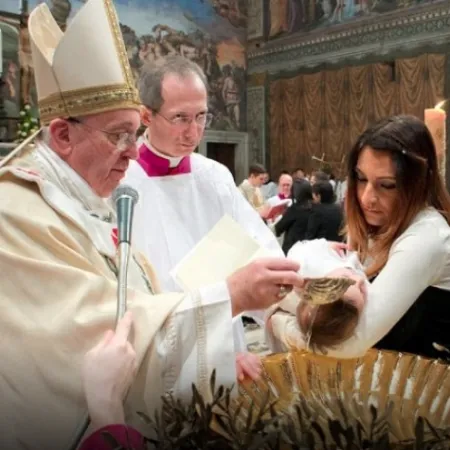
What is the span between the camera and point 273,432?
775 mm

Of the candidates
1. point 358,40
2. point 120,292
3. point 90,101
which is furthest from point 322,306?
point 358,40

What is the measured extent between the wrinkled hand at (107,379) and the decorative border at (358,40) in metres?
11.9

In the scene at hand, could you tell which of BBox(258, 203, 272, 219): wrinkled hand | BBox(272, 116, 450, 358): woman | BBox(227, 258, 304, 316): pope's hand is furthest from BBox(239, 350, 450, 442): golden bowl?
BBox(258, 203, 272, 219): wrinkled hand

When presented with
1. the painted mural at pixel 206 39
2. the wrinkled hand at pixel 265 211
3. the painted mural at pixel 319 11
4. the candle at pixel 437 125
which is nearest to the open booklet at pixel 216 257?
the candle at pixel 437 125

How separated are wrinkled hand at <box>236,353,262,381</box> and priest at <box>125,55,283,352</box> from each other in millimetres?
1066

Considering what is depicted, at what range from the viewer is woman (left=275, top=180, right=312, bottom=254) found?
5348 mm

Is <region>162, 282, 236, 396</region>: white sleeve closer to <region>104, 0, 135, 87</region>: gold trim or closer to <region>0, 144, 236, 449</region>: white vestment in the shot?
<region>0, 144, 236, 449</region>: white vestment

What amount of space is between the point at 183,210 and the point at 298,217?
2843mm

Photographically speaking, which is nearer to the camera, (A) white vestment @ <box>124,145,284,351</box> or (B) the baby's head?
(B) the baby's head

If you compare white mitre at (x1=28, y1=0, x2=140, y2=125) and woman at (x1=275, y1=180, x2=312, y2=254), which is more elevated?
white mitre at (x1=28, y1=0, x2=140, y2=125)

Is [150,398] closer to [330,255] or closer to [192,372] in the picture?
[192,372]

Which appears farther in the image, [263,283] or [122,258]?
[263,283]

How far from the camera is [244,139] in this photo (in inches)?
616

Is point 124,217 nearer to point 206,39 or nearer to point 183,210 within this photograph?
point 183,210
